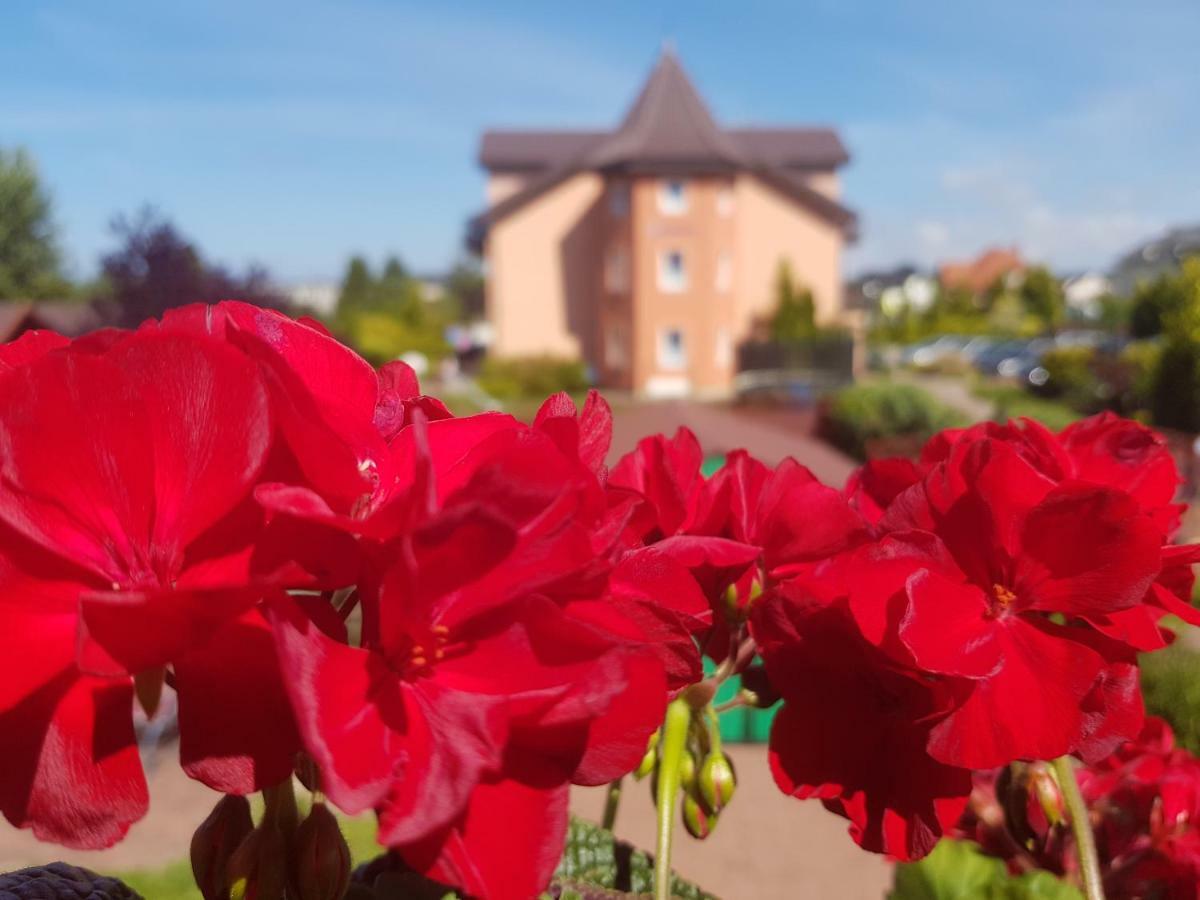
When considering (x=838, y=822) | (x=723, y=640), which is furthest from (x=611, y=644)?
(x=838, y=822)

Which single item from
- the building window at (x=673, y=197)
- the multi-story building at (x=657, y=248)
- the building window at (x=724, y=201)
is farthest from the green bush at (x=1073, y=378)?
the building window at (x=673, y=197)

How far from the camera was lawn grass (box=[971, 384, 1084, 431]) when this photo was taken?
19.0 metres

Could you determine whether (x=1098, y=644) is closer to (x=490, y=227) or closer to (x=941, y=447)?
(x=941, y=447)

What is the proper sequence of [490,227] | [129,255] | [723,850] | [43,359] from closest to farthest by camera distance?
1. [43,359]
2. [723,850]
3. [129,255]
4. [490,227]

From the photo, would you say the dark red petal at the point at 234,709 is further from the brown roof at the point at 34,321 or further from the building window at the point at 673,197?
the building window at the point at 673,197

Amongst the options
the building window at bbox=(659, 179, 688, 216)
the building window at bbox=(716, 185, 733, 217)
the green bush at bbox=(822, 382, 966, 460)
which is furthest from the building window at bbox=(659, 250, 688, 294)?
the green bush at bbox=(822, 382, 966, 460)

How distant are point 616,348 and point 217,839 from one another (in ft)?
103

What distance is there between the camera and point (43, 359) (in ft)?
1.81

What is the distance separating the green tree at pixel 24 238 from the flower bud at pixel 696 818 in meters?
44.2

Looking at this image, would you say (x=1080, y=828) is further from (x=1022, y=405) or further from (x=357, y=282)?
(x=357, y=282)

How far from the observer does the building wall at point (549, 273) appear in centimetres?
3322

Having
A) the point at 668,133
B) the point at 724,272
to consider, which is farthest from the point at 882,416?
the point at 668,133

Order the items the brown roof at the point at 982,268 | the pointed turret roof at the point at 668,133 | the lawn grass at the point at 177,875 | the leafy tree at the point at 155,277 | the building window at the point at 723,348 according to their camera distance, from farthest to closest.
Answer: the brown roof at the point at 982,268 → the building window at the point at 723,348 → the pointed turret roof at the point at 668,133 → the leafy tree at the point at 155,277 → the lawn grass at the point at 177,875

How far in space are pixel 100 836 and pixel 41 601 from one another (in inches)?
5.1
